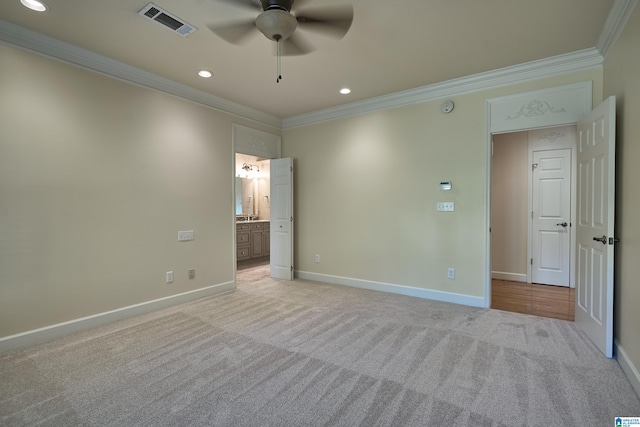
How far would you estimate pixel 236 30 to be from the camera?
8.34 feet

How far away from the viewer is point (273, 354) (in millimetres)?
2506

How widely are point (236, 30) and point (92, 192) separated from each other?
2.21 meters

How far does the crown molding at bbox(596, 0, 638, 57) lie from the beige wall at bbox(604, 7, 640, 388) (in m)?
0.07

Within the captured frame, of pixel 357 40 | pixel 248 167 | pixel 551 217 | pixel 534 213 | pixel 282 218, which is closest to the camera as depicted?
pixel 357 40

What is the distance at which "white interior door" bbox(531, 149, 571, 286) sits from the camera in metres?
4.68

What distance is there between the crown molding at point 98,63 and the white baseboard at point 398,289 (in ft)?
9.89

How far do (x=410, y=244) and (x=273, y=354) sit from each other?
249 centimetres

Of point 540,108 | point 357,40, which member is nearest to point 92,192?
point 357,40

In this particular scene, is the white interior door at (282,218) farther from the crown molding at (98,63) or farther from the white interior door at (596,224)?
the white interior door at (596,224)

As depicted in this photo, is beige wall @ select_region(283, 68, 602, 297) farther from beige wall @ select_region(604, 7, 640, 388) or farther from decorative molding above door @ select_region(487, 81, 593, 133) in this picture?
beige wall @ select_region(604, 7, 640, 388)

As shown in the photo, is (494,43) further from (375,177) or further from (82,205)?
(82,205)

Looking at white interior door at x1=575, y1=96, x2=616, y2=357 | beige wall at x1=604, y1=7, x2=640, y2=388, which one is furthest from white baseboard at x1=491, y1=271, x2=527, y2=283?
beige wall at x1=604, y1=7, x2=640, y2=388

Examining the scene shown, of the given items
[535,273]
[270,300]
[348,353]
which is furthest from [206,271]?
[535,273]

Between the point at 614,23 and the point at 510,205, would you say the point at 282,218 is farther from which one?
the point at 614,23
